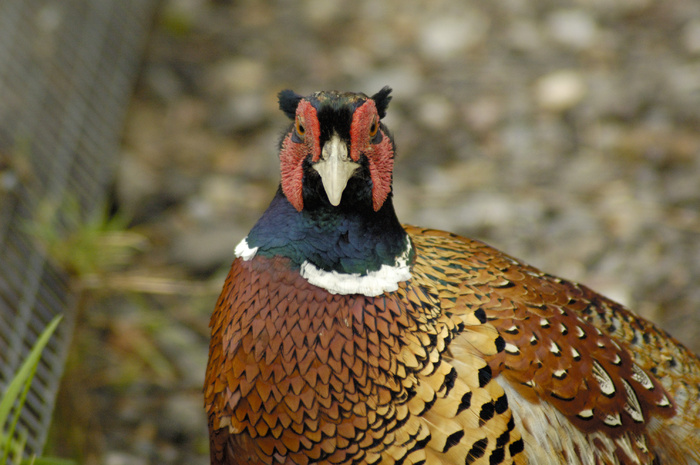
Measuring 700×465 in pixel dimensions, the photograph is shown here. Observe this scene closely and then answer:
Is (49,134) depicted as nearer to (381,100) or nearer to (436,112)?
(436,112)

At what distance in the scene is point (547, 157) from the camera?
4602mm

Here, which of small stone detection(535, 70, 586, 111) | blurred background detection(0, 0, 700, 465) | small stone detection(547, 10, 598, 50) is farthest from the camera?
small stone detection(547, 10, 598, 50)

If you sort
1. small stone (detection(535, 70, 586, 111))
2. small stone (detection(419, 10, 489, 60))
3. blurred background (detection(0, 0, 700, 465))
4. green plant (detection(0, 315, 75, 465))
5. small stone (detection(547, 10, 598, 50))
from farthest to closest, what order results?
1. small stone (detection(419, 10, 489, 60))
2. small stone (detection(547, 10, 598, 50))
3. small stone (detection(535, 70, 586, 111))
4. blurred background (detection(0, 0, 700, 465))
5. green plant (detection(0, 315, 75, 465))

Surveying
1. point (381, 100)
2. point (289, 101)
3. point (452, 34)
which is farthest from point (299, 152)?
point (452, 34)

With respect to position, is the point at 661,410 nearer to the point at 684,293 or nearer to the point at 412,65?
the point at 684,293

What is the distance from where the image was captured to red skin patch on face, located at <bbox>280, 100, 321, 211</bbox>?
187cm

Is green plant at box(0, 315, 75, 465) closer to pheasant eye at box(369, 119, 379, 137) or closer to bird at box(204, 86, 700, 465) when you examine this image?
bird at box(204, 86, 700, 465)

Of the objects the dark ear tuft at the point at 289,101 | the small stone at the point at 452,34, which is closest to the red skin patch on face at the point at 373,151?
the dark ear tuft at the point at 289,101

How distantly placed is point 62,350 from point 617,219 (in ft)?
10.8

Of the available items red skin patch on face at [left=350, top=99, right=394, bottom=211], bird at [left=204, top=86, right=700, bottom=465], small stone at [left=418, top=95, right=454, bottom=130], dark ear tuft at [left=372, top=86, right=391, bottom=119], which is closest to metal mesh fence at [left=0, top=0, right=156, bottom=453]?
bird at [left=204, top=86, right=700, bottom=465]

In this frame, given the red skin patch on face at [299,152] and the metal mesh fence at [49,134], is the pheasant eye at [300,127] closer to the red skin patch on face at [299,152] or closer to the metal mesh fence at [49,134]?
the red skin patch on face at [299,152]

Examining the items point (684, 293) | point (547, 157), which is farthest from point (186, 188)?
point (684, 293)

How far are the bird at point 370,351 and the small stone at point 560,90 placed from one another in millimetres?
3073

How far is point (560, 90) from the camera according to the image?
4.94 m
